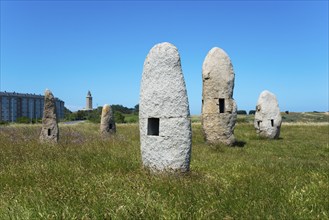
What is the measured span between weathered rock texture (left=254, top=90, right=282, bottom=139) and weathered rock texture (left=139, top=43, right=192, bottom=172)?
49.0 ft

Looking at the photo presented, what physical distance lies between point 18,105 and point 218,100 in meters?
99.3

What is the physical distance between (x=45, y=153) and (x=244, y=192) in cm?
652

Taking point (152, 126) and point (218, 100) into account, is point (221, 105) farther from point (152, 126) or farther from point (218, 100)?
point (152, 126)

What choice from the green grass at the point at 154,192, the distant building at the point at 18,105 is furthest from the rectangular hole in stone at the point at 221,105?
the distant building at the point at 18,105

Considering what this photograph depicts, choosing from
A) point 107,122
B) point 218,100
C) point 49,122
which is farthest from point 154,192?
point 107,122

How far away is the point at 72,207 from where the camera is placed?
485 cm

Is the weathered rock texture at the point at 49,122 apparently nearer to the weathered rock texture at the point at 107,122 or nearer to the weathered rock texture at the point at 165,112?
the weathered rock texture at the point at 107,122

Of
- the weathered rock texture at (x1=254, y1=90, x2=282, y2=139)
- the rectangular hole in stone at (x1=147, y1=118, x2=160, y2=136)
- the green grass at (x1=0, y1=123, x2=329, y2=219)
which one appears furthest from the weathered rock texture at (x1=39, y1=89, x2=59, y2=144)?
the weathered rock texture at (x1=254, y1=90, x2=282, y2=139)

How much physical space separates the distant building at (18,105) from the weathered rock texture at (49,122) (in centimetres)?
7755

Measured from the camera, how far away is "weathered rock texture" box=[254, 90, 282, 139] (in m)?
21.8

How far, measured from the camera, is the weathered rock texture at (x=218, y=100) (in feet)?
55.8

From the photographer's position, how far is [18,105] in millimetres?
104688

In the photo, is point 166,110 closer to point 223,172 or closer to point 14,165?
point 223,172

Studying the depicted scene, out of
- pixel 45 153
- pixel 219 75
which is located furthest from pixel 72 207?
pixel 219 75
